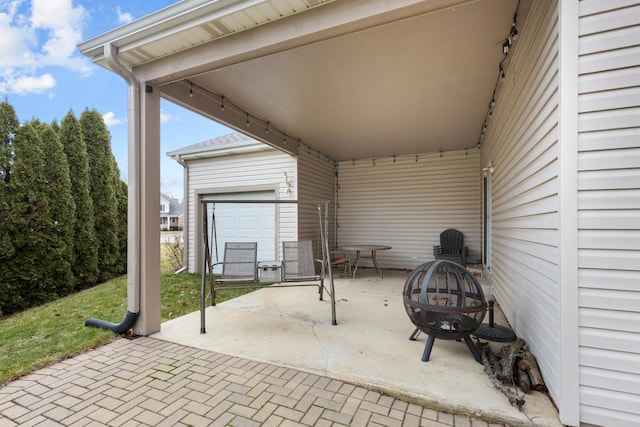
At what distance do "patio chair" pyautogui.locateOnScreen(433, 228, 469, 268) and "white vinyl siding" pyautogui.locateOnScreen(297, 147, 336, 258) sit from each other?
263 centimetres

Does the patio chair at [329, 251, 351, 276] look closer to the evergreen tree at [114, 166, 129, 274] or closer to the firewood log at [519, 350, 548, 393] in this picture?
the firewood log at [519, 350, 548, 393]

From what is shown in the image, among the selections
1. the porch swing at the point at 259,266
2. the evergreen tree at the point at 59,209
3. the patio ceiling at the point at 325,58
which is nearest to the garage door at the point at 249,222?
the patio ceiling at the point at 325,58

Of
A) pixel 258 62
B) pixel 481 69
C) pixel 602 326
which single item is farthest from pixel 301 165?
pixel 602 326

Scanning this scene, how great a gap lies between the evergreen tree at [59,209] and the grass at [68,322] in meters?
0.46

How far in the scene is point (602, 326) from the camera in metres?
1.56

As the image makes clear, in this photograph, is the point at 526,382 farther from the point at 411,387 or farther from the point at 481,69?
the point at 481,69

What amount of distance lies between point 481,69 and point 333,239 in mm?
5261

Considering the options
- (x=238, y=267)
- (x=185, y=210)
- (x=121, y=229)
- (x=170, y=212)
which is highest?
(x=185, y=210)

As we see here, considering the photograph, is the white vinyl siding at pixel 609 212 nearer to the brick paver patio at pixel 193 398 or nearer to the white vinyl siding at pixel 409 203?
the brick paver patio at pixel 193 398

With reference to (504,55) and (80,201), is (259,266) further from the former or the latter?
(80,201)

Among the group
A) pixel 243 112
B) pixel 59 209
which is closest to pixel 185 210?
pixel 59 209

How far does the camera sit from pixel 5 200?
15.4 feet

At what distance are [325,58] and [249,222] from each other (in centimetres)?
447

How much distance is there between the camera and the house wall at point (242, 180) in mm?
6297
